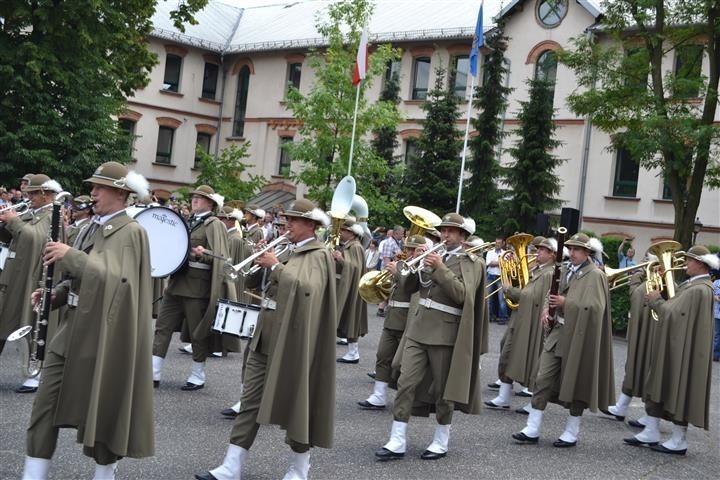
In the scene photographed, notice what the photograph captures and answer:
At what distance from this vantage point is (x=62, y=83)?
24297mm

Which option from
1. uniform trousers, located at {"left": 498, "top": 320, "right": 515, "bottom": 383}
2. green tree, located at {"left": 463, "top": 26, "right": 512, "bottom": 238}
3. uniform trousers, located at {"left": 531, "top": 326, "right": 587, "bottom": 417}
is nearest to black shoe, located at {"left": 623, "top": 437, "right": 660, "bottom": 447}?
uniform trousers, located at {"left": 531, "top": 326, "right": 587, "bottom": 417}

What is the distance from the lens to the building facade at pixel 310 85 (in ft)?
105

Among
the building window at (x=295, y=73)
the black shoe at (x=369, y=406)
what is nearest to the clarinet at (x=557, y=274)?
the black shoe at (x=369, y=406)

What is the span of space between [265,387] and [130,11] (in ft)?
68.5

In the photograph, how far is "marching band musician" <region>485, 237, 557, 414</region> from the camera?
1109 cm

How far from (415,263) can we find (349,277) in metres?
4.52

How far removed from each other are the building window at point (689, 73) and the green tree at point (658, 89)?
0.02 metres

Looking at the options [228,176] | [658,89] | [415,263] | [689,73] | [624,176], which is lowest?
[415,263]

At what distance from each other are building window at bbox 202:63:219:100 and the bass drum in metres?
34.9

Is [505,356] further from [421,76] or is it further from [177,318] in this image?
[421,76]

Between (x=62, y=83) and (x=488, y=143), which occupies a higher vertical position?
(x=488, y=143)

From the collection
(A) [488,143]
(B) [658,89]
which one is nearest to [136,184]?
(B) [658,89]

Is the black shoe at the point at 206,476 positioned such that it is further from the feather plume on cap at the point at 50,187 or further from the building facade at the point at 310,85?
the building facade at the point at 310,85

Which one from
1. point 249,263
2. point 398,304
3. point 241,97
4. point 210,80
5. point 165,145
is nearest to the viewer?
point 249,263
